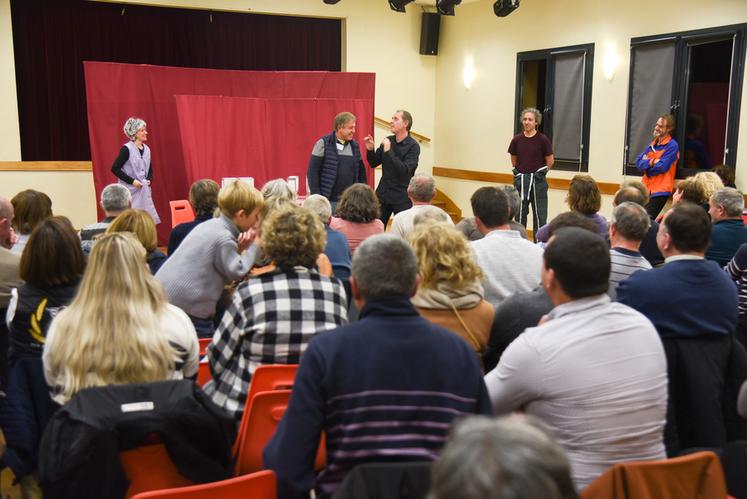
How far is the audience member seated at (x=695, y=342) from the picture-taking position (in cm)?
241

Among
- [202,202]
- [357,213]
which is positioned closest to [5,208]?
[202,202]

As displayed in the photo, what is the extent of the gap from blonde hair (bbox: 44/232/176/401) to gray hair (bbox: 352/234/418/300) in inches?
26.0

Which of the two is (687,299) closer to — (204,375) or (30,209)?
(204,375)

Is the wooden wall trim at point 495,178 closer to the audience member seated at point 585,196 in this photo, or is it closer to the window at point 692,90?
the window at point 692,90

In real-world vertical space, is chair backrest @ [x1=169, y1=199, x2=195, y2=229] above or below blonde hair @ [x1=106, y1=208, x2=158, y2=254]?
below

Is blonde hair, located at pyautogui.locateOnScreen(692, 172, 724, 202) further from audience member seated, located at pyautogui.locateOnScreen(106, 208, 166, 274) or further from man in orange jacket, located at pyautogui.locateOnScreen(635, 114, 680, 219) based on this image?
audience member seated, located at pyautogui.locateOnScreen(106, 208, 166, 274)

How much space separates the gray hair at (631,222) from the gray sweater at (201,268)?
68.2 inches

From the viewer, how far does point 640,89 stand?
8.39m

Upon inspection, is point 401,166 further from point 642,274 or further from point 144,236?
point 642,274

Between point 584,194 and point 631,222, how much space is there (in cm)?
148

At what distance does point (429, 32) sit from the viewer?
1123 cm

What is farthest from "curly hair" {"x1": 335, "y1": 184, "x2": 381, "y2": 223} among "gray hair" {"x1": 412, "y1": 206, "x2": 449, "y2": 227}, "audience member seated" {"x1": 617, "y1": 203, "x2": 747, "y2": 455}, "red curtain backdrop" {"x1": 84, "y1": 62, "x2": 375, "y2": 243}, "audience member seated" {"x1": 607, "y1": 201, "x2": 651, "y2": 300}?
"red curtain backdrop" {"x1": 84, "y1": 62, "x2": 375, "y2": 243}

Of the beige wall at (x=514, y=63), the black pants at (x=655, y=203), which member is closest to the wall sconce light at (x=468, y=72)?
the beige wall at (x=514, y=63)

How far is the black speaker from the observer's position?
11.2m
